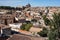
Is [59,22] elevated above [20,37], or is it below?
above

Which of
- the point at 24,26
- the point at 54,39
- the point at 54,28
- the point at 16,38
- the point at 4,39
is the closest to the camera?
the point at 54,39

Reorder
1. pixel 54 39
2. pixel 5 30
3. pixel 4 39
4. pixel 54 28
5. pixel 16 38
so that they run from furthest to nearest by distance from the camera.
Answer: pixel 5 30, pixel 4 39, pixel 16 38, pixel 54 28, pixel 54 39

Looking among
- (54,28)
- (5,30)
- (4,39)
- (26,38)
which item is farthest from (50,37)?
(5,30)

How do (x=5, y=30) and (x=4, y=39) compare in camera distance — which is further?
(x=5, y=30)

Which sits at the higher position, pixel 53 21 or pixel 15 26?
pixel 53 21

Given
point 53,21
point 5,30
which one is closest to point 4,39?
point 5,30

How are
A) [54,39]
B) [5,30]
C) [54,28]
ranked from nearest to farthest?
[54,39]
[54,28]
[5,30]

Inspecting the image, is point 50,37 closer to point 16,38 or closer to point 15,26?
point 16,38

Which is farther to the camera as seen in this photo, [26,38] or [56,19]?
[26,38]

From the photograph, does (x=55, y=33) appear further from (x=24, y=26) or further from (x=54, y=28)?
(x=24, y=26)
